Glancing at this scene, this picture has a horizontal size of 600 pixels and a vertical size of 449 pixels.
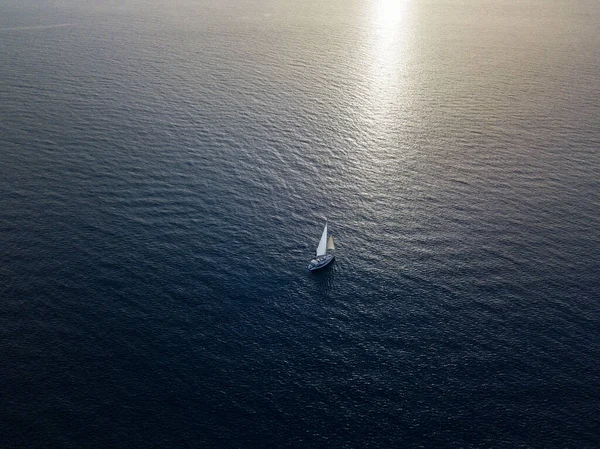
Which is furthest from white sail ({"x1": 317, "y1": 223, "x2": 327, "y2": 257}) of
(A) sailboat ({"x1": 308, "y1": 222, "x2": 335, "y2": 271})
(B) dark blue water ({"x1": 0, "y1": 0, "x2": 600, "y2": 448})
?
(B) dark blue water ({"x1": 0, "y1": 0, "x2": 600, "y2": 448})

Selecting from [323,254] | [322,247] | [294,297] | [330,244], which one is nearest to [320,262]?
[323,254]

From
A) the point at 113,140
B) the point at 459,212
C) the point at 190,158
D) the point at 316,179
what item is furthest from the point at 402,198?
the point at 113,140

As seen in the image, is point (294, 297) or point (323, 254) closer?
point (294, 297)

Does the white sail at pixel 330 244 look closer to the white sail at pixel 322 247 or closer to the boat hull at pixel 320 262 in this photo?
the white sail at pixel 322 247

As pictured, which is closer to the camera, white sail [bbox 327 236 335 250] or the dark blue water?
the dark blue water

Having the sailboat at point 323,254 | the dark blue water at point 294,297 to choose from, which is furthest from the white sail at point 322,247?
the dark blue water at point 294,297

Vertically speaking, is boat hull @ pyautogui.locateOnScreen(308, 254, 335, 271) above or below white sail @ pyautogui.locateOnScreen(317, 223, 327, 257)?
below

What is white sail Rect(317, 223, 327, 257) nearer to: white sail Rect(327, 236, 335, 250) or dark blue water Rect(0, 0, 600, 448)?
white sail Rect(327, 236, 335, 250)

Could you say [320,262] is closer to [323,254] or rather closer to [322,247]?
[323,254]

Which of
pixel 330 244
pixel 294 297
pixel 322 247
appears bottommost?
pixel 294 297
